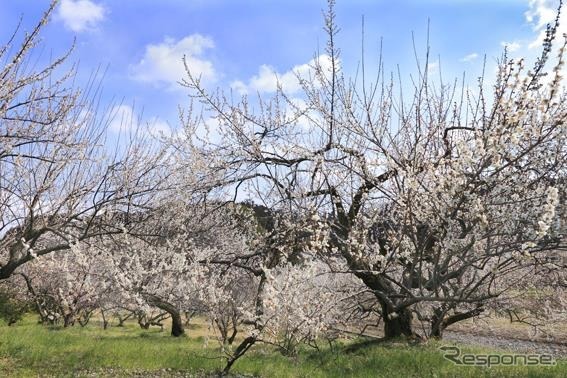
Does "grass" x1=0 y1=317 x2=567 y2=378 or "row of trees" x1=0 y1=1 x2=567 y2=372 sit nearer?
"row of trees" x1=0 y1=1 x2=567 y2=372

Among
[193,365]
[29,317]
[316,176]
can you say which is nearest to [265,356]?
[193,365]

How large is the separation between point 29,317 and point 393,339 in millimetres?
24731

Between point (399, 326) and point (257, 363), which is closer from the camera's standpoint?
point (257, 363)

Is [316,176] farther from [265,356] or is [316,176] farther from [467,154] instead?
[265,356]

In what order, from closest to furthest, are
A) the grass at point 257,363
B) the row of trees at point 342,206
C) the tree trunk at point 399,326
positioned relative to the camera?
the row of trees at point 342,206 < the grass at point 257,363 < the tree trunk at point 399,326

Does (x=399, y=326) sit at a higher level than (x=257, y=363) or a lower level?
higher

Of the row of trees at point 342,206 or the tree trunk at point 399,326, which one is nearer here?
the row of trees at point 342,206

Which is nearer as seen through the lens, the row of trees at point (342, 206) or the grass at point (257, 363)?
the row of trees at point (342, 206)

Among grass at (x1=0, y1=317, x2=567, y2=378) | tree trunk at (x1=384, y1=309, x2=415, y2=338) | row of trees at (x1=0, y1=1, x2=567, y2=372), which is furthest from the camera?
tree trunk at (x1=384, y1=309, x2=415, y2=338)

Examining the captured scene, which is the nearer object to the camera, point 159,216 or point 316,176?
point 316,176

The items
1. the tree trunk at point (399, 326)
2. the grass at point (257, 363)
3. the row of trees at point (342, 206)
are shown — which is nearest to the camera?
the row of trees at point (342, 206)

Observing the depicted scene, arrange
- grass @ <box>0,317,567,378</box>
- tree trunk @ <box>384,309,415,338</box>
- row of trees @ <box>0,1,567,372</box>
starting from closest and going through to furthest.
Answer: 1. row of trees @ <box>0,1,567,372</box>
2. grass @ <box>0,317,567,378</box>
3. tree trunk @ <box>384,309,415,338</box>

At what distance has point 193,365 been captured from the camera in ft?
30.8

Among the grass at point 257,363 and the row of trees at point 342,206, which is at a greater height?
the row of trees at point 342,206
